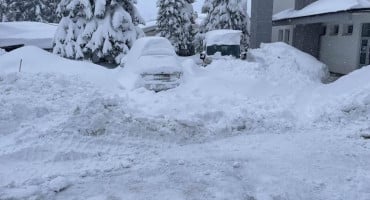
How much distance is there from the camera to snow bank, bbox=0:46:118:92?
12.7 meters

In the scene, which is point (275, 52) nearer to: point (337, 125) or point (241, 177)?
point (337, 125)

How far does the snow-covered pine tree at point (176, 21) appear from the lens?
30.2 metres

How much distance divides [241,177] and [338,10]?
13758mm

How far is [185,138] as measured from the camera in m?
8.06

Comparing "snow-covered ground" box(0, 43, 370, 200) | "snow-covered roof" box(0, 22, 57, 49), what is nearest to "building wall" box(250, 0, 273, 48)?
"snow-covered ground" box(0, 43, 370, 200)

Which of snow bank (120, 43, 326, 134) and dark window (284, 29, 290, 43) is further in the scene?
dark window (284, 29, 290, 43)

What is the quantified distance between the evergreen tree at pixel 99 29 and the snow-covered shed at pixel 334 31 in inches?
355

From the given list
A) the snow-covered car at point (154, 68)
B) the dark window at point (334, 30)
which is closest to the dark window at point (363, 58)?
the dark window at point (334, 30)

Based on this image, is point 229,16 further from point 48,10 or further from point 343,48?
point 48,10

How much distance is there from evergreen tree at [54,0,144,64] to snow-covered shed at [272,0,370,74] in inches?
355

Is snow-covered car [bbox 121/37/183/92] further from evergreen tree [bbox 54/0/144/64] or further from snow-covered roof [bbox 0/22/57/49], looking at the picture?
snow-covered roof [bbox 0/22/57/49]

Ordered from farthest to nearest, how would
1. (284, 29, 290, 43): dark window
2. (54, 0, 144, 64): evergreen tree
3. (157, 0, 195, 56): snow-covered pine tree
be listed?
(157, 0, 195, 56): snow-covered pine tree
(284, 29, 290, 43): dark window
(54, 0, 144, 64): evergreen tree

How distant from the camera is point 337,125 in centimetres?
912

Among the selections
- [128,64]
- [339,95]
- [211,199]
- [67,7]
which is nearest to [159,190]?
[211,199]
